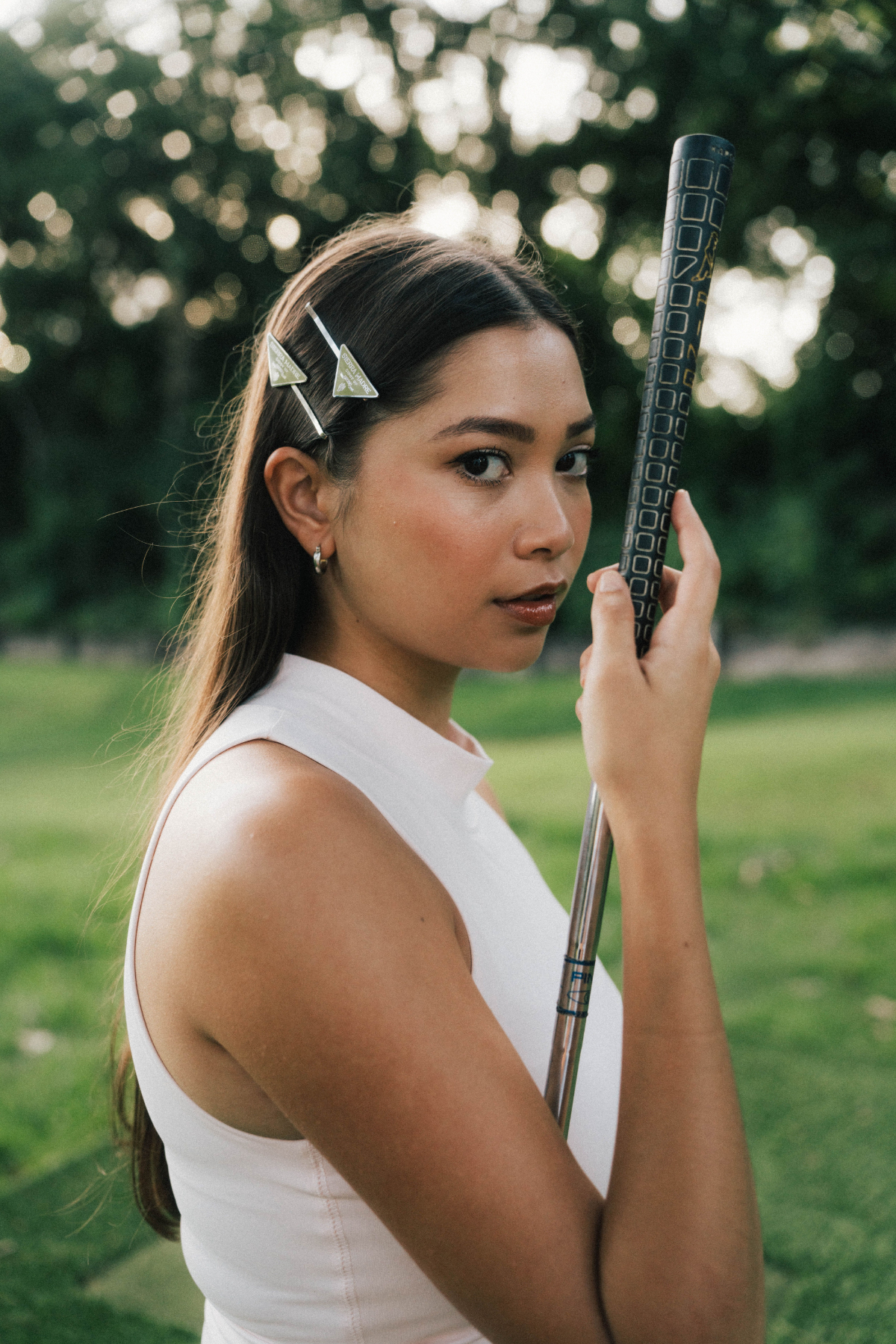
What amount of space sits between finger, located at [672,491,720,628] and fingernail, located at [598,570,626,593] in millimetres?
69

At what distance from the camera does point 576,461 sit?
5.05ft

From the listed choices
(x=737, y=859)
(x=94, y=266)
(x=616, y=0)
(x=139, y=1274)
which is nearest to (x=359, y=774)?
(x=139, y=1274)

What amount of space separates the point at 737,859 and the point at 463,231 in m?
5.11

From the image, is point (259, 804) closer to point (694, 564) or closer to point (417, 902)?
point (417, 902)

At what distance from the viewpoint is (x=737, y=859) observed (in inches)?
250

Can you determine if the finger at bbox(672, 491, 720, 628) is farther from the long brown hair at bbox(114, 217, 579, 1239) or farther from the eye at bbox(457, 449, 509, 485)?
the long brown hair at bbox(114, 217, 579, 1239)

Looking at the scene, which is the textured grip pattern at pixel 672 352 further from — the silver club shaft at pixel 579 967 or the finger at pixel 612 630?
the silver club shaft at pixel 579 967

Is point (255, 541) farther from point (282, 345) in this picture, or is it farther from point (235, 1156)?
point (235, 1156)

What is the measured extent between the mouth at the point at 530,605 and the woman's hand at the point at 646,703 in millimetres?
174

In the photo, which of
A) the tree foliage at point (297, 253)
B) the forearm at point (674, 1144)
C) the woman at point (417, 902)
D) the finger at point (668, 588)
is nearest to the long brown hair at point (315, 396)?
the woman at point (417, 902)

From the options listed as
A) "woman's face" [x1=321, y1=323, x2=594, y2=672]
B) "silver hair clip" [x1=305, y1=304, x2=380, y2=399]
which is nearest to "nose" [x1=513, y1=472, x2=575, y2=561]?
"woman's face" [x1=321, y1=323, x2=594, y2=672]

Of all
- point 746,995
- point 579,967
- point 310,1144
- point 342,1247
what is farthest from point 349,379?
point 746,995

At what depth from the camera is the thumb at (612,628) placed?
1.21m

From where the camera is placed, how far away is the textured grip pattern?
123 centimetres
